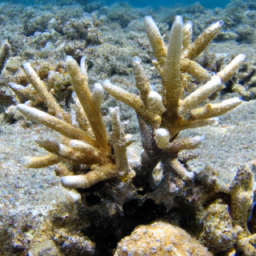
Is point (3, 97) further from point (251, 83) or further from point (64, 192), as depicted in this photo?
point (251, 83)

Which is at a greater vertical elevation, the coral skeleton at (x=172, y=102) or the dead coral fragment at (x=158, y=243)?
the coral skeleton at (x=172, y=102)

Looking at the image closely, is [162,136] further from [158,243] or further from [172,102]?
[158,243]

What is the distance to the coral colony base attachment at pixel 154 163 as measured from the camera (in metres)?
1.32

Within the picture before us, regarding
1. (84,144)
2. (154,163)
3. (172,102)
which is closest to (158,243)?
(154,163)

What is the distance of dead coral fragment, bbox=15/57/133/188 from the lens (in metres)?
1.36

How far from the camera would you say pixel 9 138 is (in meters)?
2.71

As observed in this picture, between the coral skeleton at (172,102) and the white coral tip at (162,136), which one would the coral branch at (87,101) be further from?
the white coral tip at (162,136)

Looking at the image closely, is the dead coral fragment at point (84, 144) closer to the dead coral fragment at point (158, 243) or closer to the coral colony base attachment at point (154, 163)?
the coral colony base attachment at point (154, 163)

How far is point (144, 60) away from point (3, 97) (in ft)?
10.7

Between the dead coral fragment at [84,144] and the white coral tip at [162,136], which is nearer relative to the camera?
the white coral tip at [162,136]

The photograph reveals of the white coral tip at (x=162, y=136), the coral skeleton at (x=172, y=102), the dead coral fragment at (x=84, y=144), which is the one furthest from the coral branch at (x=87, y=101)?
the white coral tip at (x=162, y=136)

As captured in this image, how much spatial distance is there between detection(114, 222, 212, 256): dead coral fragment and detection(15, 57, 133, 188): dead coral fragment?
1.30 ft

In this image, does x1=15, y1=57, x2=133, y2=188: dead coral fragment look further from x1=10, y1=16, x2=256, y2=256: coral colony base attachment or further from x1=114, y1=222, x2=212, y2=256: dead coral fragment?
x1=114, y1=222, x2=212, y2=256: dead coral fragment

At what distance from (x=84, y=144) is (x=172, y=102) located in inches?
24.1
